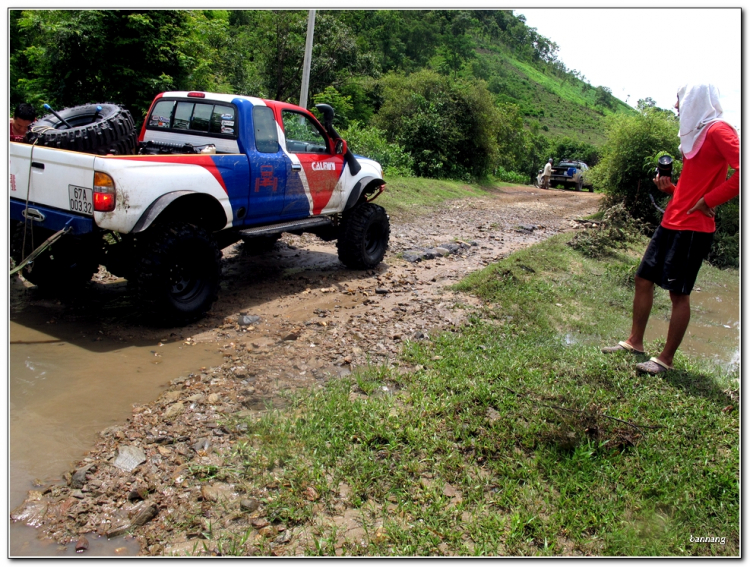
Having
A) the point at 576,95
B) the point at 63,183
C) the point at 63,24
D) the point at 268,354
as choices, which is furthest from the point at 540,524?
the point at 576,95

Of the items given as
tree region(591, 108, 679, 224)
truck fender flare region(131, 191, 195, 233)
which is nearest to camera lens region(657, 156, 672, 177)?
truck fender flare region(131, 191, 195, 233)

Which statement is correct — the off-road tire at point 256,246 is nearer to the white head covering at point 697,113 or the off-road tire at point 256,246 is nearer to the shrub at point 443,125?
the white head covering at point 697,113

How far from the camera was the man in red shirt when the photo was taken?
4.05 metres

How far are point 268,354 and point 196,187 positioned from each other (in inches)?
65.2

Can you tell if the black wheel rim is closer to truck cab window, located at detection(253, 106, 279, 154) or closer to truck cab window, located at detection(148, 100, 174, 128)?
truck cab window, located at detection(253, 106, 279, 154)

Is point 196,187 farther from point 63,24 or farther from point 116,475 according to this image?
point 63,24

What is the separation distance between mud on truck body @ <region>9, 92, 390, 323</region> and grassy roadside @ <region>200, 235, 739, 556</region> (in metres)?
2.01

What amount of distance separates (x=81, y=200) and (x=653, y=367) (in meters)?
4.64

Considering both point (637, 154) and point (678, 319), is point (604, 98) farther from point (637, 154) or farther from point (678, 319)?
point (678, 319)

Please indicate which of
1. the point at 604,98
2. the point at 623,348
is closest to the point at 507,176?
the point at 623,348

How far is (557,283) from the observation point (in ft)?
25.0

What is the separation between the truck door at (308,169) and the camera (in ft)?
21.7

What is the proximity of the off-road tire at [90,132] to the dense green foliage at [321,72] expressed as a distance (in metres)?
6.17

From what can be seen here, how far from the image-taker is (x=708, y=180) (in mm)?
4156
